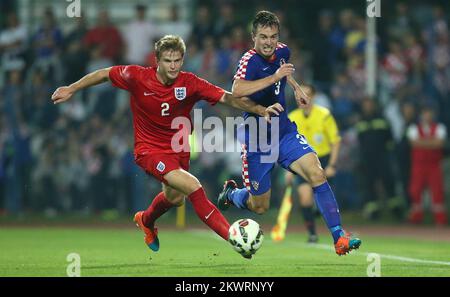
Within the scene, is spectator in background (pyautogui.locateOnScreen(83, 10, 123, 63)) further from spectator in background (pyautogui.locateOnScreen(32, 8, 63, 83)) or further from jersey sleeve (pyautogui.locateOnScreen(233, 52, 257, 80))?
jersey sleeve (pyautogui.locateOnScreen(233, 52, 257, 80))

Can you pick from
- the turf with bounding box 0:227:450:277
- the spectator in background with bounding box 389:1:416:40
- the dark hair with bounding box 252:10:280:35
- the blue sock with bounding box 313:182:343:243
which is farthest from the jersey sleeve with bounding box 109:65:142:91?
the spectator in background with bounding box 389:1:416:40

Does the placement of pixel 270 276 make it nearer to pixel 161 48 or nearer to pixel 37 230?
pixel 161 48

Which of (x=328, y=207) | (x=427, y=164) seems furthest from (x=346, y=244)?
(x=427, y=164)

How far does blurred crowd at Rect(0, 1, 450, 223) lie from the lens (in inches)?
835

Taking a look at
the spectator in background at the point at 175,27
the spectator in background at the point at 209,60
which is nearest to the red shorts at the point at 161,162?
the spectator in background at the point at 209,60

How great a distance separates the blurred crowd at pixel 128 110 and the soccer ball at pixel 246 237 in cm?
1081

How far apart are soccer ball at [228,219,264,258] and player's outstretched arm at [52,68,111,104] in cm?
219

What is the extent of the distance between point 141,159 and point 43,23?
1199 cm

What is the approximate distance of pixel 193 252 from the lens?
43.1 feet

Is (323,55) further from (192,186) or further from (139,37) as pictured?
(192,186)

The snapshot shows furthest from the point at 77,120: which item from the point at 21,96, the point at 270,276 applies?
the point at 270,276

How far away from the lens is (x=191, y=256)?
12.3m

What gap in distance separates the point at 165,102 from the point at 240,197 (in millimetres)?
1910

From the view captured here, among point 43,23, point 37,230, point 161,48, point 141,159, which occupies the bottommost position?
point 37,230
